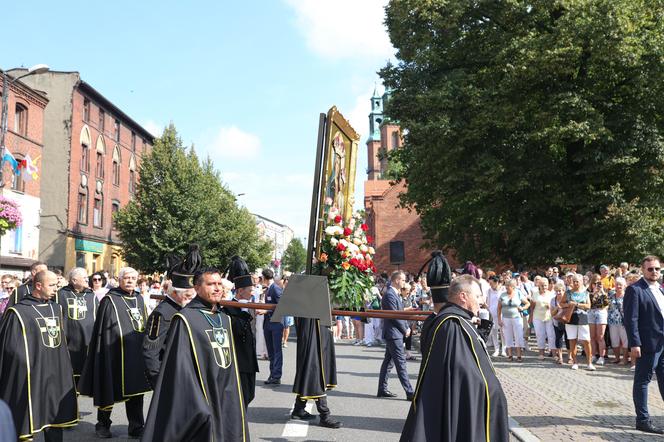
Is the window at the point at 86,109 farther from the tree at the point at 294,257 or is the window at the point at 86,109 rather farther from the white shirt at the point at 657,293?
the tree at the point at 294,257

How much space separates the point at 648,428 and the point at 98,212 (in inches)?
1567

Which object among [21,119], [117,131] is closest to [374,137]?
[117,131]

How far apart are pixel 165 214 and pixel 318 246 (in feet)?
103

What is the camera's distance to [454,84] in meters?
24.2

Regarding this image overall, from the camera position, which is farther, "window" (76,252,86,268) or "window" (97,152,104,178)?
"window" (97,152,104,178)

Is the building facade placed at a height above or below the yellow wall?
above

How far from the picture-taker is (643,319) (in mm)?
7926

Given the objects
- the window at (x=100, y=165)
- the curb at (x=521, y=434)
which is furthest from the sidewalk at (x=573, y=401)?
the window at (x=100, y=165)

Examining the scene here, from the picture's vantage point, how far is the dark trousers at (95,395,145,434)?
7.44m

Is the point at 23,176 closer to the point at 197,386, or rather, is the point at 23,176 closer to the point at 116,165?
the point at 116,165

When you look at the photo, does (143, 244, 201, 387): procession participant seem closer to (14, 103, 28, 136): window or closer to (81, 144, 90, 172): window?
(14, 103, 28, 136): window

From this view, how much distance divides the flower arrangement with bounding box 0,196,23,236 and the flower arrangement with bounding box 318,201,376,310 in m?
11.8

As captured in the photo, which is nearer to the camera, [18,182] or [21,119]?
[18,182]

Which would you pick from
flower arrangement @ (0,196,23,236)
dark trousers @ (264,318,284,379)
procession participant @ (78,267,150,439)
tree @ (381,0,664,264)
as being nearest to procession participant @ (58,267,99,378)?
procession participant @ (78,267,150,439)
